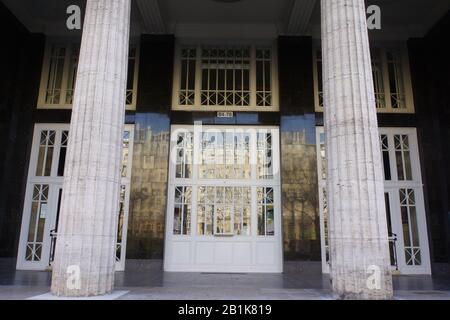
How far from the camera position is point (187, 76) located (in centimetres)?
1312

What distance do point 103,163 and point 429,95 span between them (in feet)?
36.2

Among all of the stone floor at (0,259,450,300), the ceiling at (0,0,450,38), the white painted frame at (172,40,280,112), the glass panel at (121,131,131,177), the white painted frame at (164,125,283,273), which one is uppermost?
the ceiling at (0,0,450,38)

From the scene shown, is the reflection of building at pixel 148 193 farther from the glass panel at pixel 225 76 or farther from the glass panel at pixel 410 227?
the glass panel at pixel 410 227

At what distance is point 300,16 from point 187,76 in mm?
4235

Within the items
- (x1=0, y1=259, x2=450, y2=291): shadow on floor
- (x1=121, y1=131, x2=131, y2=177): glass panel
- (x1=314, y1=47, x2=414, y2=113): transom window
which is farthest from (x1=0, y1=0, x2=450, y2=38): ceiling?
(x1=0, y1=259, x2=450, y2=291): shadow on floor

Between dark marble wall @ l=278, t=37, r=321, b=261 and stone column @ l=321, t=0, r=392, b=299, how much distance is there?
188 inches

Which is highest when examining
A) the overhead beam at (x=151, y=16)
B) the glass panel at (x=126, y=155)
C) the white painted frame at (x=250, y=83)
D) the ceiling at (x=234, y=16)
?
the ceiling at (x=234, y=16)

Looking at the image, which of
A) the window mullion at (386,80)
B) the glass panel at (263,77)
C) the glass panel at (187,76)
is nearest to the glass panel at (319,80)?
the glass panel at (263,77)

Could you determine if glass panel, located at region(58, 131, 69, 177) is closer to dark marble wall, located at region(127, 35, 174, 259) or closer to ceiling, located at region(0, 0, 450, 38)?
dark marble wall, located at region(127, 35, 174, 259)

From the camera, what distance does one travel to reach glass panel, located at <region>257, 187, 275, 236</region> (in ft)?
39.7

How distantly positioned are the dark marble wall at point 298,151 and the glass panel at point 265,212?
22.2 inches

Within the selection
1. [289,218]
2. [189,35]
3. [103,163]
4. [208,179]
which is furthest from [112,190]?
[189,35]

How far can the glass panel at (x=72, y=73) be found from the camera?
1305cm
